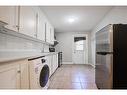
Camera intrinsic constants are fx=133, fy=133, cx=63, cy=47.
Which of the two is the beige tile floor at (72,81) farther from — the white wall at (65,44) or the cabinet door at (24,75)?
the white wall at (65,44)

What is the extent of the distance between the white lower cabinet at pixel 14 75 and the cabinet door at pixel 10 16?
55cm

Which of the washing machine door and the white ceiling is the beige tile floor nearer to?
the washing machine door

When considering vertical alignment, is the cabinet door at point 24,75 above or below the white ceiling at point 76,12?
below

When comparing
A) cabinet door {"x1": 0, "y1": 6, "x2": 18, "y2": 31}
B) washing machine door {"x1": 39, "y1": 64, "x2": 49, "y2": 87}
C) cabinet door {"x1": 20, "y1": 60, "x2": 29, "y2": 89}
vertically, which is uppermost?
cabinet door {"x1": 0, "y1": 6, "x2": 18, "y2": 31}

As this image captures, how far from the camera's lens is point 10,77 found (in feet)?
4.25

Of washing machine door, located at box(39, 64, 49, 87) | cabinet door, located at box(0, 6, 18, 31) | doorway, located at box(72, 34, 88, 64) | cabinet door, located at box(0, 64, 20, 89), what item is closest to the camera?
cabinet door, located at box(0, 64, 20, 89)

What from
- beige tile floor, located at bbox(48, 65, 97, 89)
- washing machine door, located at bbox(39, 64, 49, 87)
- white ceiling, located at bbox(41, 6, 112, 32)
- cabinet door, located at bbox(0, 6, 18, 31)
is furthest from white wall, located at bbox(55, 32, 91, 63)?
cabinet door, located at bbox(0, 6, 18, 31)

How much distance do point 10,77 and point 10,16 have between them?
0.86m

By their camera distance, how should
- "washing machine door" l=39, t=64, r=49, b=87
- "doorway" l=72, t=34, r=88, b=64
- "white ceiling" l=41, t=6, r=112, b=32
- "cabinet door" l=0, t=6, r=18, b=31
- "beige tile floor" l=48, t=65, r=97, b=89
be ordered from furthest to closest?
1. "doorway" l=72, t=34, r=88, b=64
2. "white ceiling" l=41, t=6, r=112, b=32
3. "beige tile floor" l=48, t=65, r=97, b=89
4. "washing machine door" l=39, t=64, r=49, b=87
5. "cabinet door" l=0, t=6, r=18, b=31

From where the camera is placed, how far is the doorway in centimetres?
819

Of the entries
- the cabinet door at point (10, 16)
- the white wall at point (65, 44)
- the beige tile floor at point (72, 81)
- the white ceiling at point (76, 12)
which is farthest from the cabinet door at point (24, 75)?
the white wall at point (65, 44)

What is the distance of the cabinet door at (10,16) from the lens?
1528 mm
